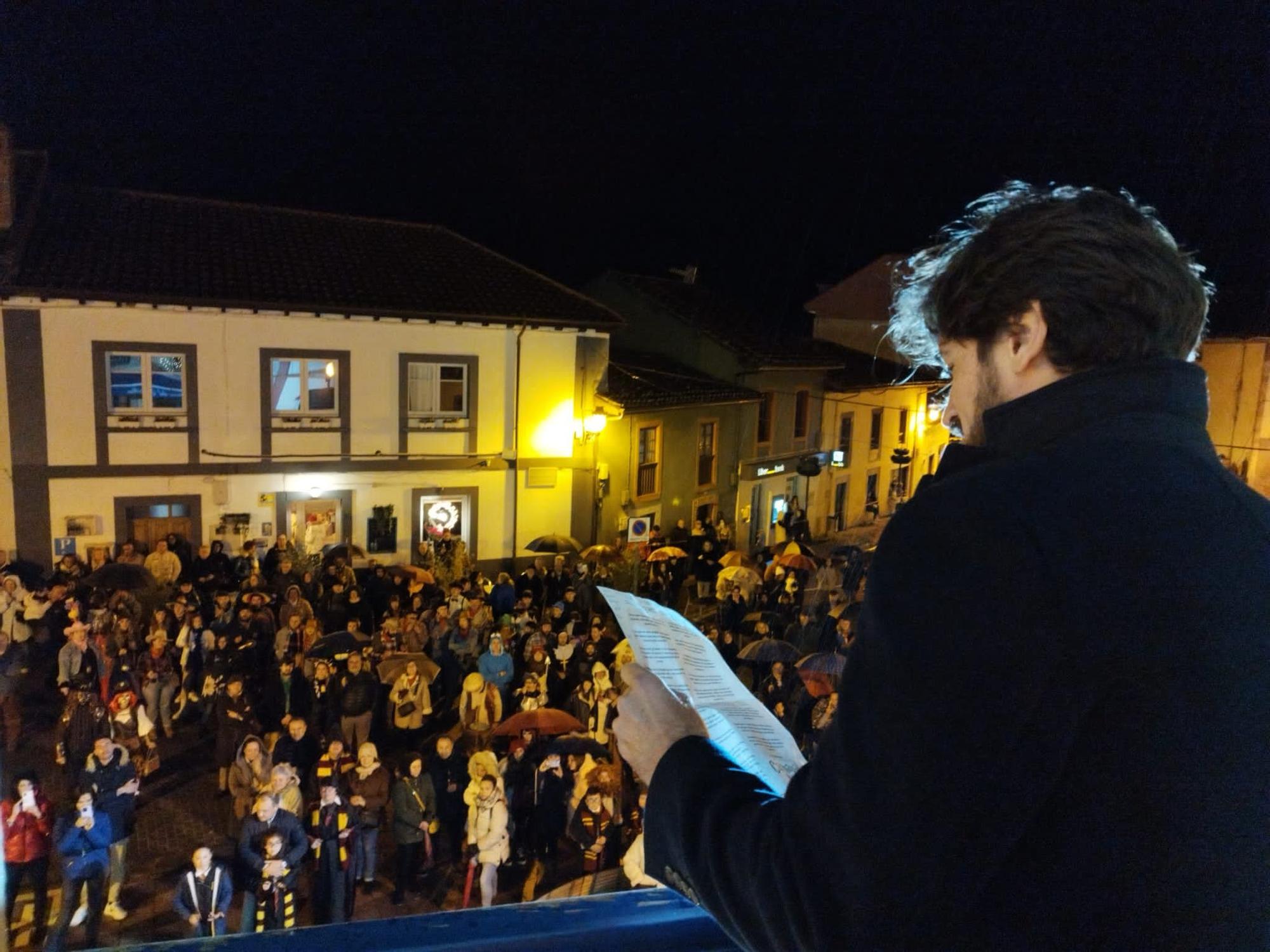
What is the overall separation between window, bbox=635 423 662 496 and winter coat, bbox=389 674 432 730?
1012 centimetres

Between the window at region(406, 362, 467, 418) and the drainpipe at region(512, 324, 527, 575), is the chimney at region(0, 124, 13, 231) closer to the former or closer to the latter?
the window at region(406, 362, 467, 418)

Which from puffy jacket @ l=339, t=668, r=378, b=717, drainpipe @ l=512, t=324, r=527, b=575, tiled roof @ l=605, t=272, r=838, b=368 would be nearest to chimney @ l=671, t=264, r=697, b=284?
tiled roof @ l=605, t=272, r=838, b=368

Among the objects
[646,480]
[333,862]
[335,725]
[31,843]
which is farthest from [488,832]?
[646,480]

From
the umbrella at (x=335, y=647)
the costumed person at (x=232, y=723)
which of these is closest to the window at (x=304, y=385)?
the umbrella at (x=335, y=647)

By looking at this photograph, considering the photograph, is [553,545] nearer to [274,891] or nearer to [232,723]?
[232,723]

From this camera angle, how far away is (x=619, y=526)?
57.3 feet

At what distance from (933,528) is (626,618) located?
469 mm

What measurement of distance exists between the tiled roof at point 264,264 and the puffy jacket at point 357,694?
331 inches

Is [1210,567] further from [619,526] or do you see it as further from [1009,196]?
[619,526]

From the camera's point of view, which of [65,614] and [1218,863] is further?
[65,614]

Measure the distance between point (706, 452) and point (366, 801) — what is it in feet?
48.4

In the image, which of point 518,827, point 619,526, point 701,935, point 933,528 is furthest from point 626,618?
point 619,526

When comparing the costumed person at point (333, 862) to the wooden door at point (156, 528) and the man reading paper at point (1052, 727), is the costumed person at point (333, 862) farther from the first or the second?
the wooden door at point (156, 528)

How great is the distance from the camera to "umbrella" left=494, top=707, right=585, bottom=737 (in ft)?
22.5
